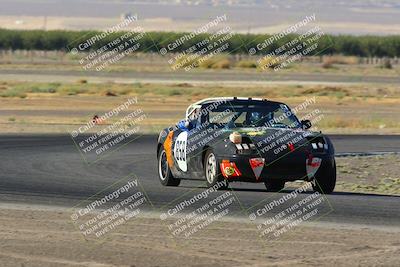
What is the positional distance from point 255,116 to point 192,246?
22.8ft

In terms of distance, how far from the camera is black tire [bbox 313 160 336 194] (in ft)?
60.5

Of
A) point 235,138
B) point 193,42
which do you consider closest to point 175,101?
point 235,138

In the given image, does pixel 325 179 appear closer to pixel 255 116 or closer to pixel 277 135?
pixel 277 135

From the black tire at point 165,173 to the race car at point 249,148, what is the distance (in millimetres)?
187

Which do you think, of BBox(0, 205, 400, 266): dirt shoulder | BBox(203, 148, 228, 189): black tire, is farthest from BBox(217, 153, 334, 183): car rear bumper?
BBox(0, 205, 400, 266): dirt shoulder

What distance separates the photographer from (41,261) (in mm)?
11234

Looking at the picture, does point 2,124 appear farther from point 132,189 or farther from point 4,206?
point 4,206

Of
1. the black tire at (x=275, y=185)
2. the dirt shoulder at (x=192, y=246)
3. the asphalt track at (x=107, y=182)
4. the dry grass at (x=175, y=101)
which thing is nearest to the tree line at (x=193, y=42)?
the dry grass at (x=175, y=101)

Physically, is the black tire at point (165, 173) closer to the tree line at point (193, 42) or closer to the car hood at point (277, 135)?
the car hood at point (277, 135)

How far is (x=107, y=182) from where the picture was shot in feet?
67.5

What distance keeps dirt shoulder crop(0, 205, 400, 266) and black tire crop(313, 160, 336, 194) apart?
3985 millimetres

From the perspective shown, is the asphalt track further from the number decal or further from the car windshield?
the car windshield

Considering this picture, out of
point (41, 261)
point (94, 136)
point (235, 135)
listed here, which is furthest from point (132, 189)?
point (94, 136)

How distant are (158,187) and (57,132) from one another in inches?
671
